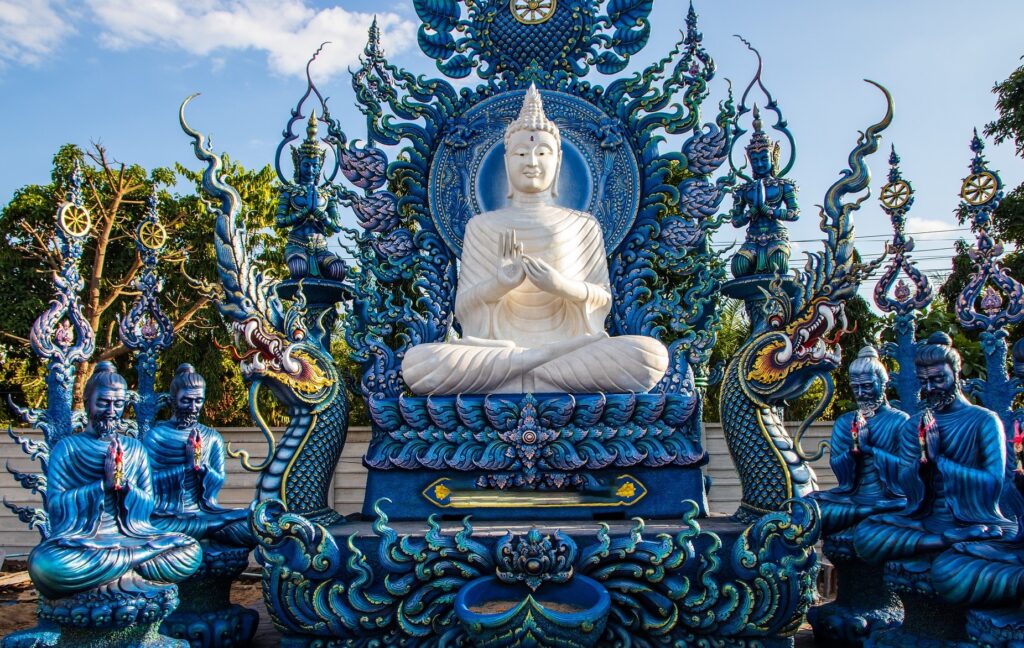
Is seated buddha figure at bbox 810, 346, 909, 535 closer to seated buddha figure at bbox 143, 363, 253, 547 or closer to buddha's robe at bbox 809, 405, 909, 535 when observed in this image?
buddha's robe at bbox 809, 405, 909, 535

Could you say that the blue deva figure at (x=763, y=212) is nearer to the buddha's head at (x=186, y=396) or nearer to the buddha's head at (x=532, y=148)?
the buddha's head at (x=532, y=148)

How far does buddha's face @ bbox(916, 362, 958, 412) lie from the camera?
4289 millimetres

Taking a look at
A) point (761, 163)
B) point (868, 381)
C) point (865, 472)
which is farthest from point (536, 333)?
point (865, 472)

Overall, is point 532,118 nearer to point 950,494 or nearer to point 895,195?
point 895,195

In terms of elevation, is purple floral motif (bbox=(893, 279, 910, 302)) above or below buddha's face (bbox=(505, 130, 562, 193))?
below

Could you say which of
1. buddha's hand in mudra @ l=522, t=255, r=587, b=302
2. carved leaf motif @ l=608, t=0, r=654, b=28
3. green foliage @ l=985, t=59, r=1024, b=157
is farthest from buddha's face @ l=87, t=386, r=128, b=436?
green foliage @ l=985, t=59, r=1024, b=157

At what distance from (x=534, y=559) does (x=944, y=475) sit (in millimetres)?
2302

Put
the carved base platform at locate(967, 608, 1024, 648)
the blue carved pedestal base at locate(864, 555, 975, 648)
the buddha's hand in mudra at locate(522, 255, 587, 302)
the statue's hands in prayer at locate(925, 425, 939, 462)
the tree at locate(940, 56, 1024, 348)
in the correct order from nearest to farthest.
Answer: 1. the carved base platform at locate(967, 608, 1024, 648)
2. the blue carved pedestal base at locate(864, 555, 975, 648)
3. the statue's hands in prayer at locate(925, 425, 939, 462)
4. the buddha's hand in mudra at locate(522, 255, 587, 302)
5. the tree at locate(940, 56, 1024, 348)

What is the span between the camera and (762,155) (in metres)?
6.62

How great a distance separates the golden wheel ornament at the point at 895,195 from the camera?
631 centimetres

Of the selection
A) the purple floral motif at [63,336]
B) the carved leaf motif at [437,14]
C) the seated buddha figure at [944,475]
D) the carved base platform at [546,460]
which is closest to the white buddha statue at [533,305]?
the carved base platform at [546,460]

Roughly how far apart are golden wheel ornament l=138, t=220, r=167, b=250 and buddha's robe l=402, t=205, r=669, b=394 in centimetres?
211

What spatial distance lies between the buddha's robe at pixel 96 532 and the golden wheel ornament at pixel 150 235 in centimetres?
200

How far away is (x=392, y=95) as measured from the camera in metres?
7.14
